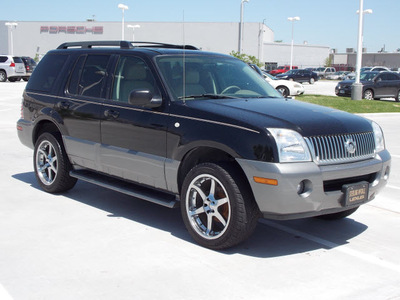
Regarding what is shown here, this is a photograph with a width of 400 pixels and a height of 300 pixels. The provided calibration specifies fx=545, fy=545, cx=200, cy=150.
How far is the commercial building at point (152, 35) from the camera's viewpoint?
7644cm

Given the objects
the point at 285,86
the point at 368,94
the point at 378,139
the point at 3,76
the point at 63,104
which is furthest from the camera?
the point at 3,76

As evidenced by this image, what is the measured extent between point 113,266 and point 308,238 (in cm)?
203

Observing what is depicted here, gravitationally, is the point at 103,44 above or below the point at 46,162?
above

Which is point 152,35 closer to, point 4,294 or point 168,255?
point 168,255

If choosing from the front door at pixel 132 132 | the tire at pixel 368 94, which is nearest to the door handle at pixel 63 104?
the front door at pixel 132 132

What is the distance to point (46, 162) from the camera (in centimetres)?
707

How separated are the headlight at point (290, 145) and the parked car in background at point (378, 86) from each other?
78.6ft

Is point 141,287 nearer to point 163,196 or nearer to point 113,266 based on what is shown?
point 113,266

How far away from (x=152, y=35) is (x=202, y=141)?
250 feet

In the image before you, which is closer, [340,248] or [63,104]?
[340,248]

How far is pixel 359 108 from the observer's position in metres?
21.2

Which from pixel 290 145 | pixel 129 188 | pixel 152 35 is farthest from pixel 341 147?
pixel 152 35

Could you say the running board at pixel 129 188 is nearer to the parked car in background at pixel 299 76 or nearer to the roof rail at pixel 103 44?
the roof rail at pixel 103 44

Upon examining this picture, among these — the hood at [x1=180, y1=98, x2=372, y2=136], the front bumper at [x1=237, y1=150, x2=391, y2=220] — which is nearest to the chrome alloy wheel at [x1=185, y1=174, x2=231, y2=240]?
the front bumper at [x1=237, y1=150, x2=391, y2=220]
